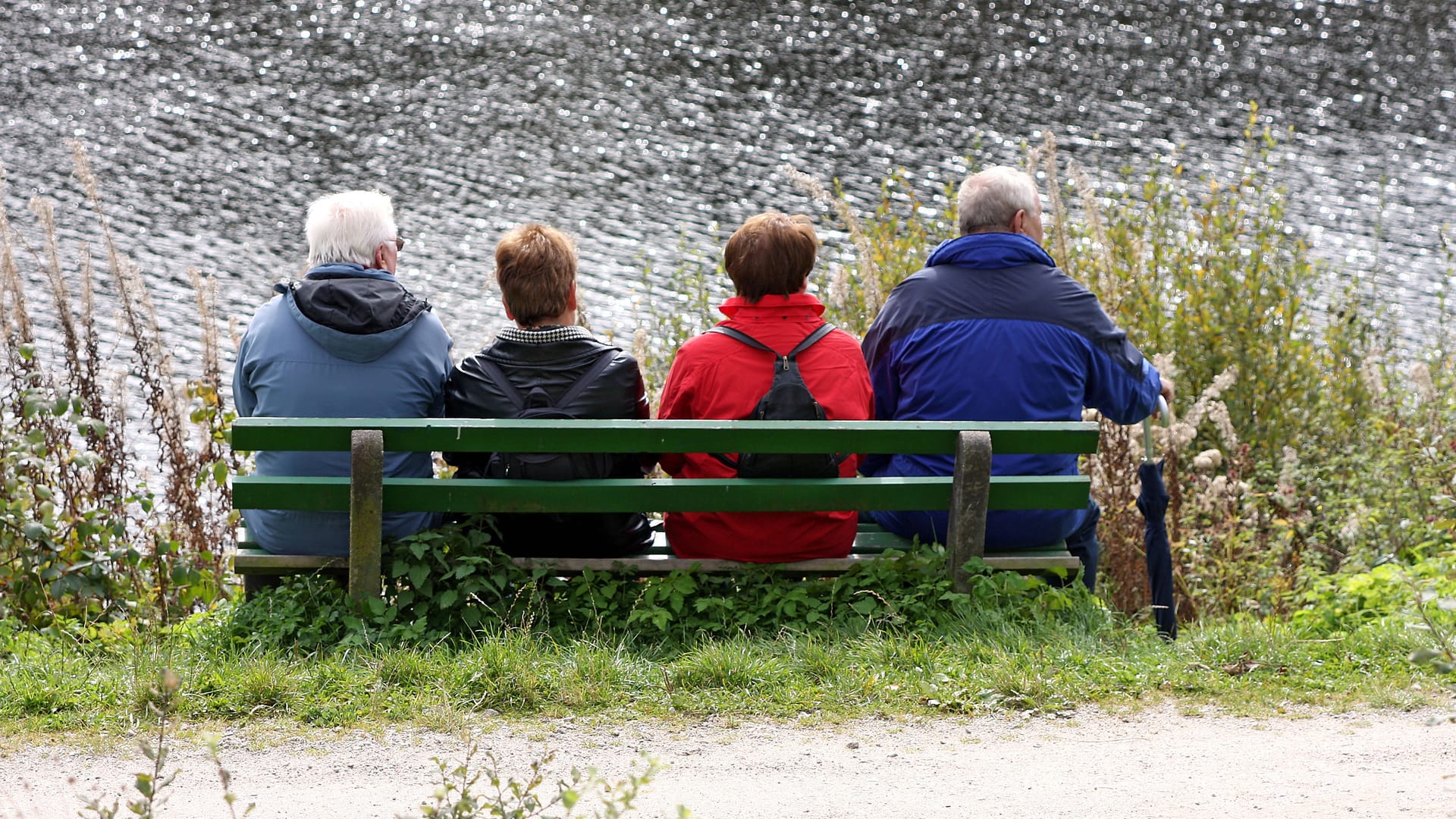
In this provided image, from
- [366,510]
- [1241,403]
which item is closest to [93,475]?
[366,510]

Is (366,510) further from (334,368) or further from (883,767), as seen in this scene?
(883,767)

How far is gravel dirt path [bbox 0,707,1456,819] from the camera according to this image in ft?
10.9

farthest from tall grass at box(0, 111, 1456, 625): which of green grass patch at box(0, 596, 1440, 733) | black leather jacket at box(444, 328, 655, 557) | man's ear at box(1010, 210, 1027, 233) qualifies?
black leather jacket at box(444, 328, 655, 557)

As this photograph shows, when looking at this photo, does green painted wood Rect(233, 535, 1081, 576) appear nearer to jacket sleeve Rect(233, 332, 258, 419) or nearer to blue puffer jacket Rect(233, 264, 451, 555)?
blue puffer jacket Rect(233, 264, 451, 555)

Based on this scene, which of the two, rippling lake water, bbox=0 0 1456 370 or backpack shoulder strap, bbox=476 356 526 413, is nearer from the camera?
backpack shoulder strap, bbox=476 356 526 413

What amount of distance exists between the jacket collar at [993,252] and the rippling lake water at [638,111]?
7.94 metres

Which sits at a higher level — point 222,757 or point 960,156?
point 960,156

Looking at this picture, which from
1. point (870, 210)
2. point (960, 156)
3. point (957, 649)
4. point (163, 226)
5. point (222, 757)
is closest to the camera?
point (222, 757)

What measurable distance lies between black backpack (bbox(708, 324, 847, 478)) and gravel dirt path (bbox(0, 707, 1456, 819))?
0.80 m

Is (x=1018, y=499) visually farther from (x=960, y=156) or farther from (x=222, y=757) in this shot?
(x=960, y=156)

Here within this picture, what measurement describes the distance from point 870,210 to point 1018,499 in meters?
13.2

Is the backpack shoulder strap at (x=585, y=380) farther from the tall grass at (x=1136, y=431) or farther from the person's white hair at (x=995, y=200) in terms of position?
the tall grass at (x=1136, y=431)

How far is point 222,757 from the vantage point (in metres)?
3.57

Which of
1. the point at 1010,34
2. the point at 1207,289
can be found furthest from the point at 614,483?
the point at 1010,34
